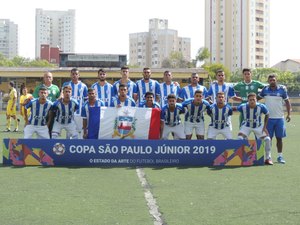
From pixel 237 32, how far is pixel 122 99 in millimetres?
98160

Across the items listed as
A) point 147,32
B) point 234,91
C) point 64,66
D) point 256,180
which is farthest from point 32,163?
point 147,32

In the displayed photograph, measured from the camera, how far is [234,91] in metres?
11.1

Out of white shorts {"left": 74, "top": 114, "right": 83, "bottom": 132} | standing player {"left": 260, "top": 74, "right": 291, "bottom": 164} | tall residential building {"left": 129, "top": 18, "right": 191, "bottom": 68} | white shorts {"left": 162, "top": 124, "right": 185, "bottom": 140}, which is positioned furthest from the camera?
tall residential building {"left": 129, "top": 18, "right": 191, "bottom": 68}

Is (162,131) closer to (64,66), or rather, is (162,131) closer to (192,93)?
(192,93)

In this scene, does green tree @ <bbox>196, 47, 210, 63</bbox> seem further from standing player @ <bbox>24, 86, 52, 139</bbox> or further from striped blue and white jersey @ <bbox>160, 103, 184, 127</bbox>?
standing player @ <bbox>24, 86, 52, 139</bbox>

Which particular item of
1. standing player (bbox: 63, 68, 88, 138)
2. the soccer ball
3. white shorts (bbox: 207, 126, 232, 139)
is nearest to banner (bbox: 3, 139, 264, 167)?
the soccer ball

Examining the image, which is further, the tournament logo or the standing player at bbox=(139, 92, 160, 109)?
the standing player at bbox=(139, 92, 160, 109)

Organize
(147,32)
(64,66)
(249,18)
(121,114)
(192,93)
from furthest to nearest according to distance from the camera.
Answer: (147,32), (249,18), (64,66), (192,93), (121,114)

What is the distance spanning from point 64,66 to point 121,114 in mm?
34387

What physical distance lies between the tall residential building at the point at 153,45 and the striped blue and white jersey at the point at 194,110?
5008 inches

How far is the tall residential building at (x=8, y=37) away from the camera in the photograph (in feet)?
566

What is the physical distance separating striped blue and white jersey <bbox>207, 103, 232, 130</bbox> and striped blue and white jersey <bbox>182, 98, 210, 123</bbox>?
0.12m

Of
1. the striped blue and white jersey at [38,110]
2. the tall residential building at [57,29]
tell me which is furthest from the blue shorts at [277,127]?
the tall residential building at [57,29]

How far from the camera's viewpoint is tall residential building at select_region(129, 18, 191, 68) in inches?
5453
